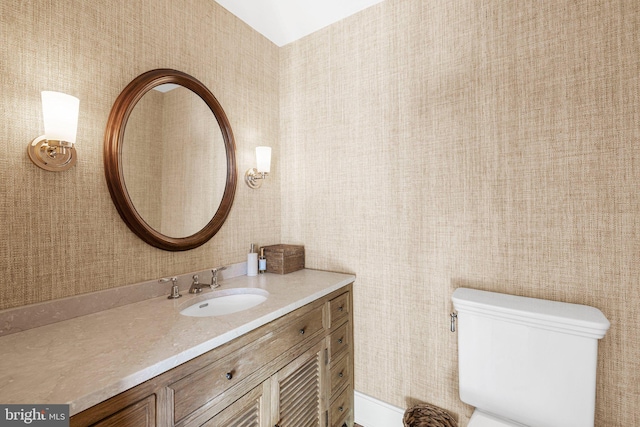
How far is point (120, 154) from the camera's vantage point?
48.4 inches

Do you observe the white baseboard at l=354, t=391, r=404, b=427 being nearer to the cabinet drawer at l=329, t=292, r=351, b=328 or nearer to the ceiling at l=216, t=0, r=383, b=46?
the cabinet drawer at l=329, t=292, r=351, b=328

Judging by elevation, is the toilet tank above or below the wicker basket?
above

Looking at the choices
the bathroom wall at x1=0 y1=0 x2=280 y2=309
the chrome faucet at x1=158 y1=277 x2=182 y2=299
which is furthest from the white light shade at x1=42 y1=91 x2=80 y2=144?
the chrome faucet at x1=158 y1=277 x2=182 y2=299

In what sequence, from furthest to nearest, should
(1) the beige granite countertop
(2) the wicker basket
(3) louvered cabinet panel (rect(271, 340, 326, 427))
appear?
(2) the wicker basket
(3) louvered cabinet panel (rect(271, 340, 326, 427))
(1) the beige granite countertop

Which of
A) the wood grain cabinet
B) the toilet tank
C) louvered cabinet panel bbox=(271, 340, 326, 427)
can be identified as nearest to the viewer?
the wood grain cabinet

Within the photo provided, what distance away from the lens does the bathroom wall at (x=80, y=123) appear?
3.25 ft

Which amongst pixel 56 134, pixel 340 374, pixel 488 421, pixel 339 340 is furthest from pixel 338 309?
pixel 56 134

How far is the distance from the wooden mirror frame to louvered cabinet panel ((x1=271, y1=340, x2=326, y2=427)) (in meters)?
0.82

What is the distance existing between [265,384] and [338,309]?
2.05 feet

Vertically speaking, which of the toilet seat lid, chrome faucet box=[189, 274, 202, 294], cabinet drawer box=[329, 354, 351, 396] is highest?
chrome faucet box=[189, 274, 202, 294]

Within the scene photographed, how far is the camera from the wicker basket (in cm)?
144

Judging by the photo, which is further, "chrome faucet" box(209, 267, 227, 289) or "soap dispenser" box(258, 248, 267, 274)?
"soap dispenser" box(258, 248, 267, 274)

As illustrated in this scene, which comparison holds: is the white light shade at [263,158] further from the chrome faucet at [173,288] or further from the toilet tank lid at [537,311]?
the toilet tank lid at [537,311]

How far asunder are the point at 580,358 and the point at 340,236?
1243 millimetres
